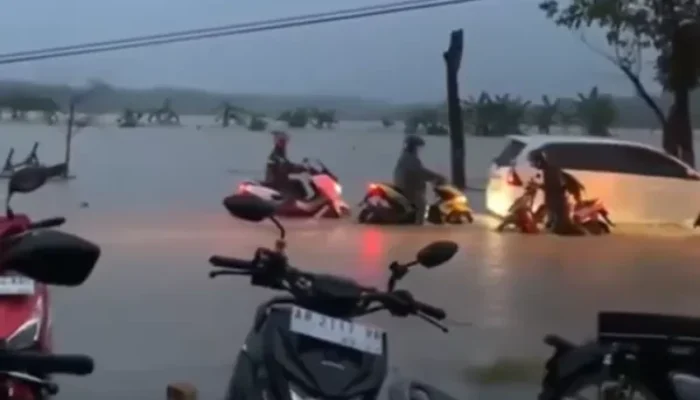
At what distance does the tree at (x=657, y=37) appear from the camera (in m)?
5.52

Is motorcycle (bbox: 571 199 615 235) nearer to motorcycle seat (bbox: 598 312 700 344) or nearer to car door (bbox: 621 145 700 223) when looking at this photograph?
car door (bbox: 621 145 700 223)

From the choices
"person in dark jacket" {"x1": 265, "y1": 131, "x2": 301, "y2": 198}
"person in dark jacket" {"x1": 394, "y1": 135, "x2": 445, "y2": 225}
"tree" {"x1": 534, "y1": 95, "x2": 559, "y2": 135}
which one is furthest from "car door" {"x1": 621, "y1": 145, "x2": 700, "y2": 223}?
"person in dark jacket" {"x1": 265, "y1": 131, "x2": 301, "y2": 198}

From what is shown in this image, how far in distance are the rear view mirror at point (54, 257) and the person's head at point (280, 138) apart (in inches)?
153

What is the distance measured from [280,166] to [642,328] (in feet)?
7.23

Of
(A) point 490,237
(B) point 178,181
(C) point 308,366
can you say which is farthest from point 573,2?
(C) point 308,366

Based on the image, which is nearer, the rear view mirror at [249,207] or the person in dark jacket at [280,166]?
the rear view mirror at [249,207]

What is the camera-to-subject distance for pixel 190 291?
235 inches

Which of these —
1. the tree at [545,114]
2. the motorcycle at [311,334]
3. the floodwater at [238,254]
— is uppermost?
the tree at [545,114]

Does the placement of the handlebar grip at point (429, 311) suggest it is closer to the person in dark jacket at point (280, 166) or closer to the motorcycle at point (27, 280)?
the motorcycle at point (27, 280)

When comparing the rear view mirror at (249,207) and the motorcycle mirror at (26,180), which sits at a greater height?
the rear view mirror at (249,207)

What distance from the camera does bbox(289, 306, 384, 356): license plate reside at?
237 cm

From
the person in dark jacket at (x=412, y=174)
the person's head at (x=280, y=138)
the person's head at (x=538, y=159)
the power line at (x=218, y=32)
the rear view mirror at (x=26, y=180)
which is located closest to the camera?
the rear view mirror at (x=26, y=180)

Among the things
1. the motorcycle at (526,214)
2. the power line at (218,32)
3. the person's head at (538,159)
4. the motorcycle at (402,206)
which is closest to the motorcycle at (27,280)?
the power line at (218,32)

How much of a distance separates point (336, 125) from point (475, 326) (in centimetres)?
122
